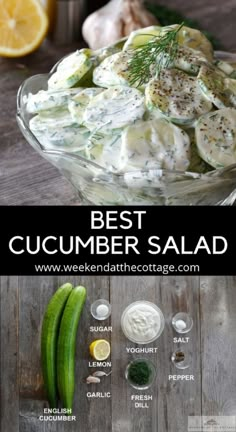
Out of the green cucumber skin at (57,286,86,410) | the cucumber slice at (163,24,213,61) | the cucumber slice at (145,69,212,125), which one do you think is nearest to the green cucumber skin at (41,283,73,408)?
the green cucumber skin at (57,286,86,410)

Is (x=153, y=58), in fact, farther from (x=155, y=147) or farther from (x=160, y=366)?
(x=160, y=366)

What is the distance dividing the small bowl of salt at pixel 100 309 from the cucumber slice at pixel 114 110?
7.8 inches

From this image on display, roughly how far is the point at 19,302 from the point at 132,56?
1.04ft

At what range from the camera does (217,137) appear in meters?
0.84

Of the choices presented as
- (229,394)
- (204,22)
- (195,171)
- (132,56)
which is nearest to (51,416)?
(229,394)

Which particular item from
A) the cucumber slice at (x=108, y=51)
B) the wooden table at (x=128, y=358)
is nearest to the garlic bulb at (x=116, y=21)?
the cucumber slice at (x=108, y=51)

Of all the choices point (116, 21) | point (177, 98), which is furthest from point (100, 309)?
point (116, 21)

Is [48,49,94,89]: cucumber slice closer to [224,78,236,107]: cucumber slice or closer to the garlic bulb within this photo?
[224,78,236,107]: cucumber slice

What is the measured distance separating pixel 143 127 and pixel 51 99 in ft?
0.41

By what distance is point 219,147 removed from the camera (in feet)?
2.76

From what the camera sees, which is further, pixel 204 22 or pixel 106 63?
pixel 204 22

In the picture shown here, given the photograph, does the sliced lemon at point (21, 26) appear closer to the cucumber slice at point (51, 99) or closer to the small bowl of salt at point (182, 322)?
the cucumber slice at point (51, 99)

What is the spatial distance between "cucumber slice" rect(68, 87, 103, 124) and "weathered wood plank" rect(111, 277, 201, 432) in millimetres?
193

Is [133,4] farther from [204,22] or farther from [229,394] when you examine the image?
[229,394]
